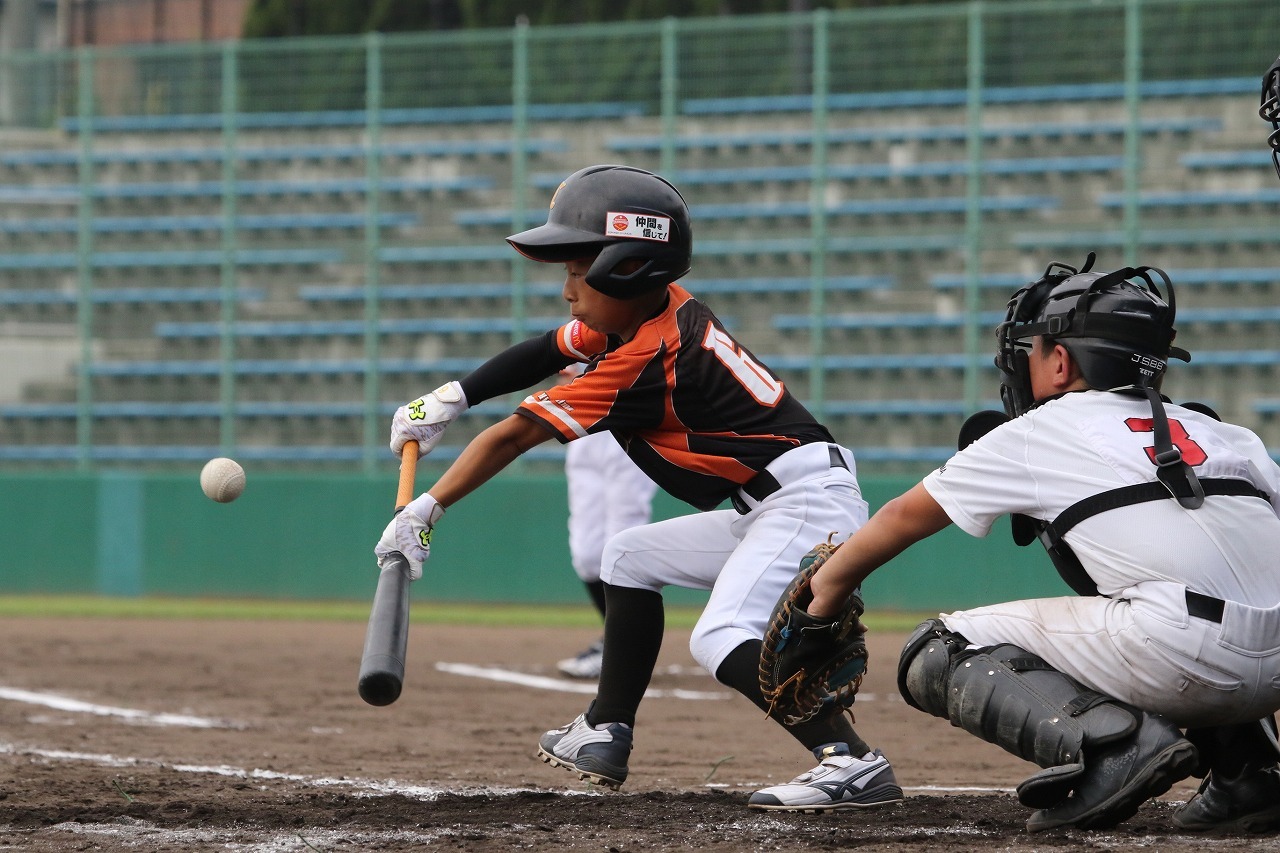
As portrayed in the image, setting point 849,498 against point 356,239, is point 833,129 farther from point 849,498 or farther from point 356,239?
point 849,498

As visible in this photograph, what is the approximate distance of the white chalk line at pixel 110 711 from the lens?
6.68 metres

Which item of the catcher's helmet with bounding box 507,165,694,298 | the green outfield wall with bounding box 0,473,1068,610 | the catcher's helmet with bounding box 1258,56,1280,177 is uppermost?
the catcher's helmet with bounding box 1258,56,1280,177

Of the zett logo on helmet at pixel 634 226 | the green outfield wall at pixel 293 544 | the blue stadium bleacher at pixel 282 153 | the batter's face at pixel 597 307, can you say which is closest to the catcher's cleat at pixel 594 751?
the batter's face at pixel 597 307

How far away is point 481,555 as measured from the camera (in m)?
13.3

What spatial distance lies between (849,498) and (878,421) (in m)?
9.55

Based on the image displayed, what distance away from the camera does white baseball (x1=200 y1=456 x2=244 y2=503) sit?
15.6 ft

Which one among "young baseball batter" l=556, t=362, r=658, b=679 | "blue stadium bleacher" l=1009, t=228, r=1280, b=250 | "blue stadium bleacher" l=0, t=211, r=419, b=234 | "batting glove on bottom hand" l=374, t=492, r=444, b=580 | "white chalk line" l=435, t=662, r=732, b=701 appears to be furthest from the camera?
"blue stadium bleacher" l=0, t=211, r=419, b=234

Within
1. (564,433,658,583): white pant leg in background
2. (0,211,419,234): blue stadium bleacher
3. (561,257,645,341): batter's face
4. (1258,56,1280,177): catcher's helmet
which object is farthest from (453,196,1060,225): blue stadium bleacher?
(1258,56,1280,177): catcher's helmet

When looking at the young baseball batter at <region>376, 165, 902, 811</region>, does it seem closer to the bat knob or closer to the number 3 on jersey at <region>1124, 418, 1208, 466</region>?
the bat knob

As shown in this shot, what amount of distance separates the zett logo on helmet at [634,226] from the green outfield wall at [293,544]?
7960 mm

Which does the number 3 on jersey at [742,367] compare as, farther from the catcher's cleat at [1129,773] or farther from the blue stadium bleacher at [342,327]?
the blue stadium bleacher at [342,327]

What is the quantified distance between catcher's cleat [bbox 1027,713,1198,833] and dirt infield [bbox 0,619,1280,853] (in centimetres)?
7

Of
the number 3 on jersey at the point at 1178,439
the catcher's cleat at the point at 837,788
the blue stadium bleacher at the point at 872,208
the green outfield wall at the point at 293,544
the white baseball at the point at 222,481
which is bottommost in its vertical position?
the green outfield wall at the point at 293,544

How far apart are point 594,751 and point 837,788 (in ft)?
2.68
